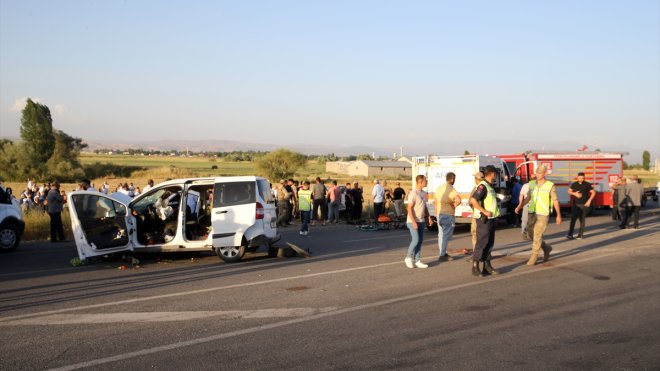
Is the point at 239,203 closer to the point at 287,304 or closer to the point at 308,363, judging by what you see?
the point at 287,304

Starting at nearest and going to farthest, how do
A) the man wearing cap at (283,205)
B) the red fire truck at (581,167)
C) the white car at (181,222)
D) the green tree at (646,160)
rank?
1. the white car at (181,222)
2. the man wearing cap at (283,205)
3. the red fire truck at (581,167)
4. the green tree at (646,160)

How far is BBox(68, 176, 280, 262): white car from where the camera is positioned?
1168 cm

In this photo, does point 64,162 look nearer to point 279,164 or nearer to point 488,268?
point 279,164

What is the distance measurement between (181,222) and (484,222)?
5.89 meters

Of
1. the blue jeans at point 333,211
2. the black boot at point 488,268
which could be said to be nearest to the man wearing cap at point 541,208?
the black boot at point 488,268

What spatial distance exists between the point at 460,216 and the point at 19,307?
12.6 metres

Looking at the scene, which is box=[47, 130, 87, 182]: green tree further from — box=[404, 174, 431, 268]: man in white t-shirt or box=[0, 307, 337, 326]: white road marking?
box=[0, 307, 337, 326]: white road marking

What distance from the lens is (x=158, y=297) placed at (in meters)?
8.68

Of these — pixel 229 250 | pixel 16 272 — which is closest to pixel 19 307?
pixel 16 272

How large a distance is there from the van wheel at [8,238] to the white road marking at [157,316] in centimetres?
783

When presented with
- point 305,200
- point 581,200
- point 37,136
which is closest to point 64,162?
point 37,136

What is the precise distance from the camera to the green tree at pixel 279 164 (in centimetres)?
7612

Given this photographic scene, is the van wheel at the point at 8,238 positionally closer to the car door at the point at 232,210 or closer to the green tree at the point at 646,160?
the car door at the point at 232,210

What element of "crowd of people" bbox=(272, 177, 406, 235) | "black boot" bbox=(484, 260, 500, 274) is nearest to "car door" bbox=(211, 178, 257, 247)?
"black boot" bbox=(484, 260, 500, 274)
